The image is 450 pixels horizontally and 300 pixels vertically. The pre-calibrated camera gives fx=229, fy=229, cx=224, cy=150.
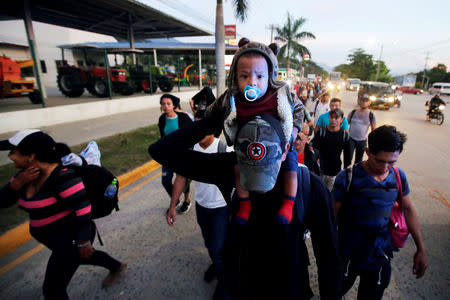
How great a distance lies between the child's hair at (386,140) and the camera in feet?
5.20

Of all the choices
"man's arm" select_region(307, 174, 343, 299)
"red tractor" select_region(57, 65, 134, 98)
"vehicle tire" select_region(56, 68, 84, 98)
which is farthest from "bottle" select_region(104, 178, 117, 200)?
"vehicle tire" select_region(56, 68, 84, 98)

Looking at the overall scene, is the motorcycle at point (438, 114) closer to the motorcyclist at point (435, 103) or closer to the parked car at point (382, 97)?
the motorcyclist at point (435, 103)

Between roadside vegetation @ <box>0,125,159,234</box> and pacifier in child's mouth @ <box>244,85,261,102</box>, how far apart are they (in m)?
3.78

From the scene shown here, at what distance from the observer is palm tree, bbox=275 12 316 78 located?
91.1 ft

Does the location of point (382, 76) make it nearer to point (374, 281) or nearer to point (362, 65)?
point (362, 65)

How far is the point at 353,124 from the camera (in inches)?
185

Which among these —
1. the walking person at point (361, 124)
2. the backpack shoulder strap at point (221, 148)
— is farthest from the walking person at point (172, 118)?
the walking person at point (361, 124)

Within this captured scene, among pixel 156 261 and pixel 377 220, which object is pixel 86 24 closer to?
pixel 156 261

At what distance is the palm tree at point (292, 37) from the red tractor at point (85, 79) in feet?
69.7

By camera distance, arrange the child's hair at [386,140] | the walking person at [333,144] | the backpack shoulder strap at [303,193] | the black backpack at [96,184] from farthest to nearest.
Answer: the walking person at [333,144] < the black backpack at [96,184] < the child's hair at [386,140] < the backpack shoulder strap at [303,193]

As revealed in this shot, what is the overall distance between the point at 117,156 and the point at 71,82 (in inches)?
378

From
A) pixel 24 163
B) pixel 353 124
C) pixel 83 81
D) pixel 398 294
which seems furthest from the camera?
pixel 83 81

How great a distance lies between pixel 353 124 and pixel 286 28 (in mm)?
27971

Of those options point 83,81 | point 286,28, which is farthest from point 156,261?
point 286,28
